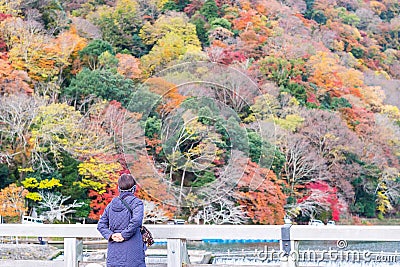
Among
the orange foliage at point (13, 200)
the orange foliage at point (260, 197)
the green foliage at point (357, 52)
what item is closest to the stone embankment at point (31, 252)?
the orange foliage at point (13, 200)

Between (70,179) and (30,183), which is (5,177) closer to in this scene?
(30,183)

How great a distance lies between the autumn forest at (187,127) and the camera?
70.2 feet

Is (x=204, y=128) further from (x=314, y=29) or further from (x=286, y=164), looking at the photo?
(x=314, y=29)

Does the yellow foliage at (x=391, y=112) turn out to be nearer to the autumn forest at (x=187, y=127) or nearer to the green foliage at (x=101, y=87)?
the autumn forest at (x=187, y=127)

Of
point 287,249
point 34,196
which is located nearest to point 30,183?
point 34,196

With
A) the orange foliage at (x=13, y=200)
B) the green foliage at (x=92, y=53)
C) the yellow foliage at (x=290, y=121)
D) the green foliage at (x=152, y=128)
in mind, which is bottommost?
the orange foliage at (x=13, y=200)

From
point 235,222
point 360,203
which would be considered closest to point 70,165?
point 235,222

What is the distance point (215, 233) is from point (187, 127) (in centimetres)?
1808

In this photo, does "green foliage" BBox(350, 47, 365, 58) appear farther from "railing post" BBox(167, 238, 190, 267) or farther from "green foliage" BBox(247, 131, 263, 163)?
"railing post" BBox(167, 238, 190, 267)

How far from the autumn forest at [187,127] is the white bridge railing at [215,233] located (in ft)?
53.4

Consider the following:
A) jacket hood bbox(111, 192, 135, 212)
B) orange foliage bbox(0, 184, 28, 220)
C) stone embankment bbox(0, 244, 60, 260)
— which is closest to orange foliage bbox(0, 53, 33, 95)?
orange foliage bbox(0, 184, 28, 220)

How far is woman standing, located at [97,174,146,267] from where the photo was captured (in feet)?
13.0

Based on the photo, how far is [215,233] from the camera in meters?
4.20

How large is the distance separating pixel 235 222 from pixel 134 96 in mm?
6517
